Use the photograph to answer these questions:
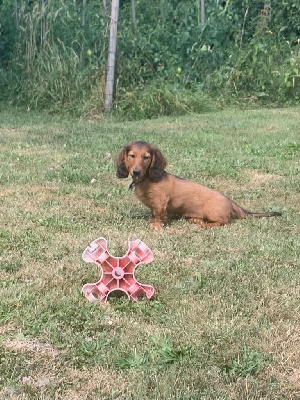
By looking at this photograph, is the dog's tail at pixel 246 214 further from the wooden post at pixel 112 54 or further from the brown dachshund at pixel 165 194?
the wooden post at pixel 112 54

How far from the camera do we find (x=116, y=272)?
2984 mm

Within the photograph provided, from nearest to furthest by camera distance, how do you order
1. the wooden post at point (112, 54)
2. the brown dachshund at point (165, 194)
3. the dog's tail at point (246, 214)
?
1. the brown dachshund at point (165, 194)
2. the dog's tail at point (246, 214)
3. the wooden post at point (112, 54)

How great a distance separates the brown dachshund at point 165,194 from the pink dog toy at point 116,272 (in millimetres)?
1287

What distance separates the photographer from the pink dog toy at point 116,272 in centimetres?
296

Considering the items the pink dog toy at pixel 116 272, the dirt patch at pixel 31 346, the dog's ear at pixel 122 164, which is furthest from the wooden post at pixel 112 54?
the dirt patch at pixel 31 346

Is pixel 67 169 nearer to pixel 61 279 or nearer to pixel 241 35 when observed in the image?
pixel 61 279

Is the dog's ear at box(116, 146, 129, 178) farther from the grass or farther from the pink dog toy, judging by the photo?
the pink dog toy

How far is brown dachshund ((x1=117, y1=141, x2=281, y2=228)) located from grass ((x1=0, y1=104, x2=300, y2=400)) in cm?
12

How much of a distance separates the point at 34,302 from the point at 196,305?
841mm

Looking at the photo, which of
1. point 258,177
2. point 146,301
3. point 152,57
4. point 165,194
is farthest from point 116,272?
point 152,57

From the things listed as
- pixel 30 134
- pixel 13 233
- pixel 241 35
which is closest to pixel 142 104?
pixel 30 134

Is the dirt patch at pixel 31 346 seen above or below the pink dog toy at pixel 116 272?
below

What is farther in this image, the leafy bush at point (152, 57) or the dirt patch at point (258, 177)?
the leafy bush at point (152, 57)

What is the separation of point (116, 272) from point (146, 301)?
22cm
